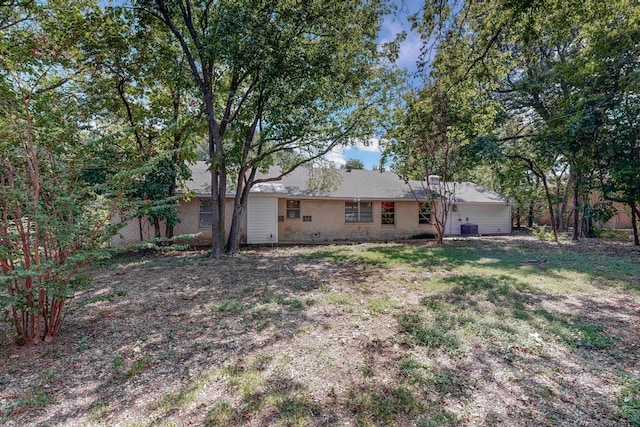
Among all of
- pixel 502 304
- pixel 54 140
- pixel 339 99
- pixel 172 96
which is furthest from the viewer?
pixel 172 96

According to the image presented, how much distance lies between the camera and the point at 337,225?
50.9 feet

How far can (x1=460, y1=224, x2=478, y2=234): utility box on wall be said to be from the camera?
18469 millimetres

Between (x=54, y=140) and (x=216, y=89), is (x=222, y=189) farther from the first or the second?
(x=54, y=140)

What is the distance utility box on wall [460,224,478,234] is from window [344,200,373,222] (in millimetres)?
6422

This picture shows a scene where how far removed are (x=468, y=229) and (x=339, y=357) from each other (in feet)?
57.8

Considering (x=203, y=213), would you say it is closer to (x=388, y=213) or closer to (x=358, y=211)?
(x=358, y=211)

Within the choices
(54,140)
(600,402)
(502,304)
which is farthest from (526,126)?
(54,140)

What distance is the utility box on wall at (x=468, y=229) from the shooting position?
18.5m

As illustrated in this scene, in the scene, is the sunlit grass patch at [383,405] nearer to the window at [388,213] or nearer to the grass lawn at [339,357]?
the grass lawn at [339,357]

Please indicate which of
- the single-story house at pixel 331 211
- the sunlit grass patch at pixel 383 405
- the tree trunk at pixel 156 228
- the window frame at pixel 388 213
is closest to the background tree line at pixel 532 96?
the single-story house at pixel 331 211

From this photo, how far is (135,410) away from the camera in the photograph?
8.14 ft

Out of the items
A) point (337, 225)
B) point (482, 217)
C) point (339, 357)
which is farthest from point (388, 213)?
point (339, 357)

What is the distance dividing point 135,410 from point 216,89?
11.1 metres

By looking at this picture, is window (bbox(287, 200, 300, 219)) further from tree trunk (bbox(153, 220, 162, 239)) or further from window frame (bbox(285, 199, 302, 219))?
tree trunk (bbox(153, 220, 162, 239))
